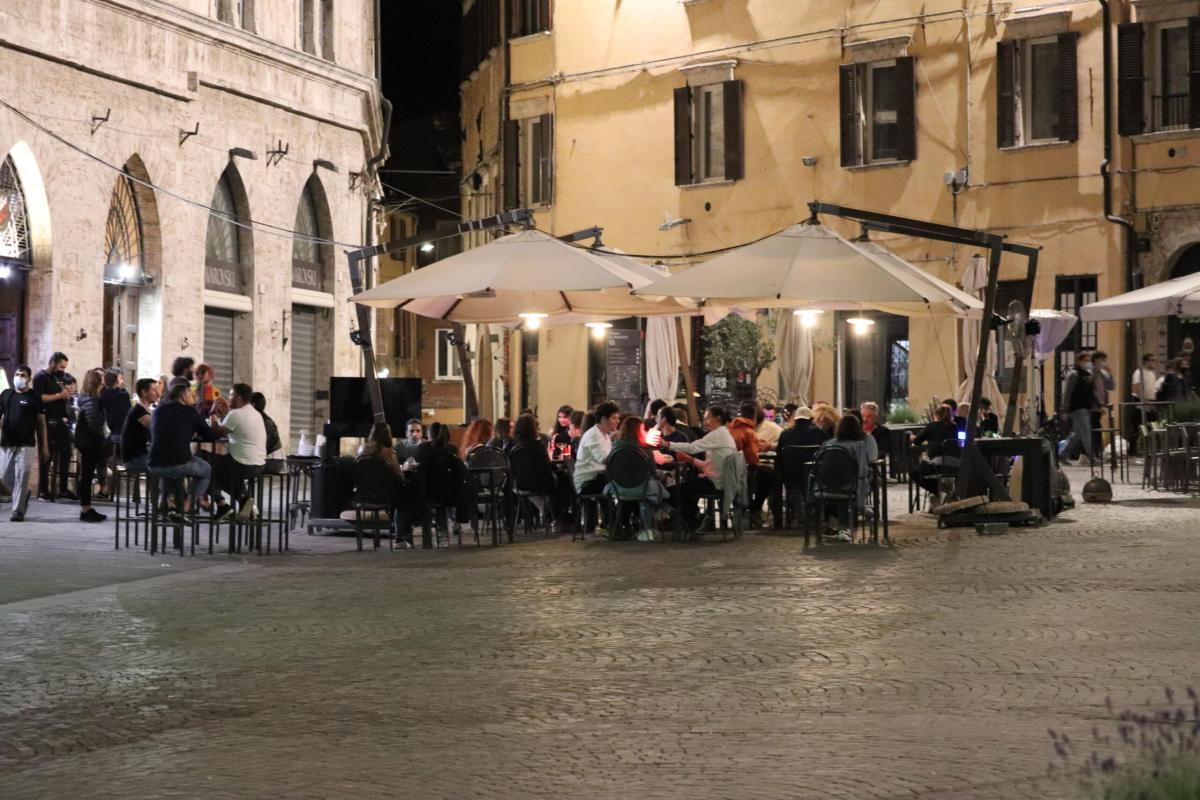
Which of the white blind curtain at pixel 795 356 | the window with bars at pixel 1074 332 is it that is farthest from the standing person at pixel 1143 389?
the white blind curtain at pixel 795 356

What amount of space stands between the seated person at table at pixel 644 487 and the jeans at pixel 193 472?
3462 mm

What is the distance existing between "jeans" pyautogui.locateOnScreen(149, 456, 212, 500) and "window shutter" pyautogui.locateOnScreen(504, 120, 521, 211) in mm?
21890

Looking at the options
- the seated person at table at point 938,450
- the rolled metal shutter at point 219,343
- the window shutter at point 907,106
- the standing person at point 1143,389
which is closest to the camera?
the seated person at table at point 938,450

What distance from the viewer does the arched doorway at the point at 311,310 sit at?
30391mm

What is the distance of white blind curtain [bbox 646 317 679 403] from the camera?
97.1 ft

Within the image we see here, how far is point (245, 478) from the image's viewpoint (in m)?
15.8

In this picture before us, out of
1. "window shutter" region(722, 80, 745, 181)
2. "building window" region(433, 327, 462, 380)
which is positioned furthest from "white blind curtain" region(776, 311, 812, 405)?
"building window" region(433, 327, 462, 380)

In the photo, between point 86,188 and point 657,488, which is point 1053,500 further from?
point 86,188

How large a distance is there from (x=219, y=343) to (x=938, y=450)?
12.8 metres

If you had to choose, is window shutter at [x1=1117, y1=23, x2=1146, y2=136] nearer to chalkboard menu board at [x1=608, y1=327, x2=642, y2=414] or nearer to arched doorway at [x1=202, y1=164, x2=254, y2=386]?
chalkboard menu board at [x1=608, y1=327, x2=642, y2=414]

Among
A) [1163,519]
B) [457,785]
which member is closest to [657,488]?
[1163,519]

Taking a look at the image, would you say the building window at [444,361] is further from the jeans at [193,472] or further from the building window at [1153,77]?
the jeans at [193,472]

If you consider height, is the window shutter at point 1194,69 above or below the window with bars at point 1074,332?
above

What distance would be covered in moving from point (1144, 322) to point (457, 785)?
2408 centimetres
